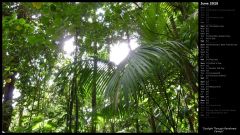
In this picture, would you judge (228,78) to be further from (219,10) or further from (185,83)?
(185,83)

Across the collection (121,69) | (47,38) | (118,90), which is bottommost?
(118,90)

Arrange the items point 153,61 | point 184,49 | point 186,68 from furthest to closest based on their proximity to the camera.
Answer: point 186,68 → point 184,49 → point 153,61

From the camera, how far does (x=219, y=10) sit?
7.12 ft

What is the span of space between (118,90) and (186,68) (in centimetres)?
102

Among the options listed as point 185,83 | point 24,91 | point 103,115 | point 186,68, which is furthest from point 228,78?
point 24,91

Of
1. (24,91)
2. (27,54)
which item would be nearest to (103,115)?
(27,54)

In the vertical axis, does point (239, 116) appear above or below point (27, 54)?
below

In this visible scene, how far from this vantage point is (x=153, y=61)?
2.40 metres

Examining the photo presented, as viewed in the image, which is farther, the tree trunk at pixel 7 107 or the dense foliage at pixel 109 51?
the tree trunk at pixel 7 107

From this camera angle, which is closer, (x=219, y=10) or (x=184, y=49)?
(x=219, y=10)

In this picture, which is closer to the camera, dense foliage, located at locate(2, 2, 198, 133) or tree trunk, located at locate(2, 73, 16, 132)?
dense foliage, located at locate(2, 2, 198, 133)

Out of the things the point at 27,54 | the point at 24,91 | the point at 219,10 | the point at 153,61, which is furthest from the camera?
the point at 24,91

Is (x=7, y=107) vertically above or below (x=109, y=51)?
below

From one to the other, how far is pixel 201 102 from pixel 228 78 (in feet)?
0.73
